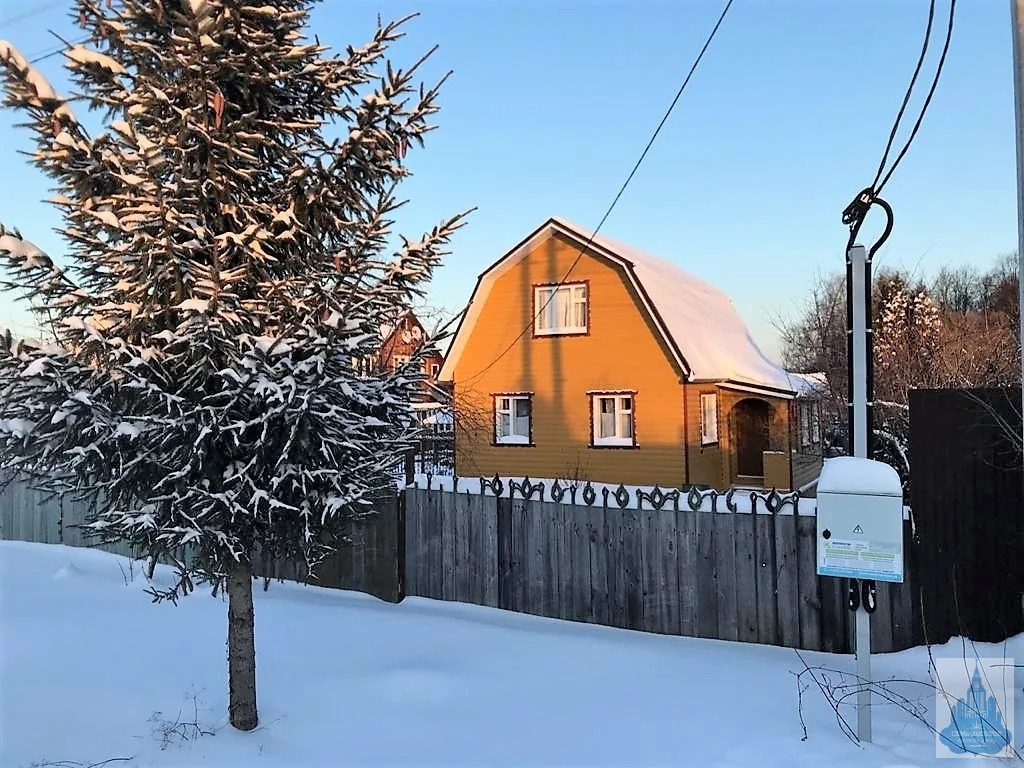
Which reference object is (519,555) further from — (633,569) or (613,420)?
(613,420)

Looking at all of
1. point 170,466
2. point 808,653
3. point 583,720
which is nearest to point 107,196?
point 170,466

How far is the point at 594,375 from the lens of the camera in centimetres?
1731

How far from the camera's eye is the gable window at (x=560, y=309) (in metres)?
17.5

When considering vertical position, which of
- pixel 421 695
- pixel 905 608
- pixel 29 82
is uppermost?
pixel 29 82

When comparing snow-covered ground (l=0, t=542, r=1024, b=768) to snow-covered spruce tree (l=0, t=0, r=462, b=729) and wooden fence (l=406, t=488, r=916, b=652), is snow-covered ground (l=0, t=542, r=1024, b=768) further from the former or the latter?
snow-covered spruce tree (l=0, t=0, r=462, b=729)

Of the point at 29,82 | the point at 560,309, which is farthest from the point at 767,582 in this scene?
the point at 560,309

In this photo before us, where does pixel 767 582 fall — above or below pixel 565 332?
below

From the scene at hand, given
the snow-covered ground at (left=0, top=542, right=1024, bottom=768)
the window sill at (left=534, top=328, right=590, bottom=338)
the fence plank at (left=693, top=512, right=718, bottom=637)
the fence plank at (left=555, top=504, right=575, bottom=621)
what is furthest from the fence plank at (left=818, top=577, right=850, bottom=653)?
the window sill at (left=534, top=328, right=590, bottom=338)

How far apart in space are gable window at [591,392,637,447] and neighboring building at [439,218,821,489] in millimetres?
28

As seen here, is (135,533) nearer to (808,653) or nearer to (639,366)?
(808,653)

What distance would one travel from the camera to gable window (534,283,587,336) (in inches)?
688

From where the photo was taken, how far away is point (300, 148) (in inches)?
201

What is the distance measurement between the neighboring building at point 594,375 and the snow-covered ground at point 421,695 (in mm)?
10293

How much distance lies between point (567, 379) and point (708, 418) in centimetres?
366
